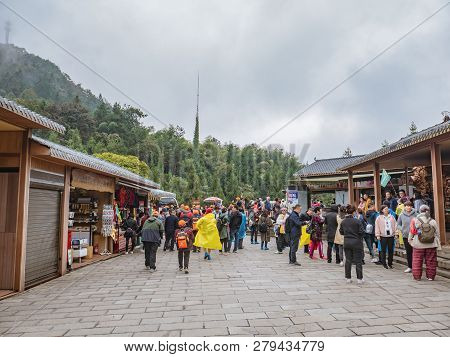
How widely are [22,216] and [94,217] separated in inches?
182

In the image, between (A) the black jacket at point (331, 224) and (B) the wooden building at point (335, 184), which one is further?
(B) the wooden building at point (335, 184)

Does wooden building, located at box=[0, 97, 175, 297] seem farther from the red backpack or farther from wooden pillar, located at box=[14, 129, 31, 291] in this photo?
the red backpack

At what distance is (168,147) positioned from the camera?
56.6 m

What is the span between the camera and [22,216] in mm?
6281

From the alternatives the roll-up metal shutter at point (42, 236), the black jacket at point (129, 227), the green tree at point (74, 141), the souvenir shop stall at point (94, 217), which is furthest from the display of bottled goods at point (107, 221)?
the green tree at point (74, 141)

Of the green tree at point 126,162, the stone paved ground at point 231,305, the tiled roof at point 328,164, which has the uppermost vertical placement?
the green tree at point 126,162

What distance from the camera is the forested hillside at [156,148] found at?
39.2 m

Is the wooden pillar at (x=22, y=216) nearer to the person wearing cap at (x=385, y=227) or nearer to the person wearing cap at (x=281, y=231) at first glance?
the person wearing cap at (x=281, y=231)

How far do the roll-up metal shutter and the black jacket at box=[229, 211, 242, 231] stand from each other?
5540 millimetres

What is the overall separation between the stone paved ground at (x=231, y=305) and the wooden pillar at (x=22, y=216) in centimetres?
38

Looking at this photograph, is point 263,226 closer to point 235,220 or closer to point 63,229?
point 235,220

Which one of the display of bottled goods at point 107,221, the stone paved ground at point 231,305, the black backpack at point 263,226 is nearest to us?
the stone paved ground at point 231,305

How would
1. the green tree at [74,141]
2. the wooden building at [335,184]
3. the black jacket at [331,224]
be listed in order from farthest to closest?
the green tree at [74,141]
the wooden building at [335,184]
the black jacket at [331,224]

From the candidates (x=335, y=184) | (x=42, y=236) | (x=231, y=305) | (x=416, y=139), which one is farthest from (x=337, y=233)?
(x=335, y=184)
